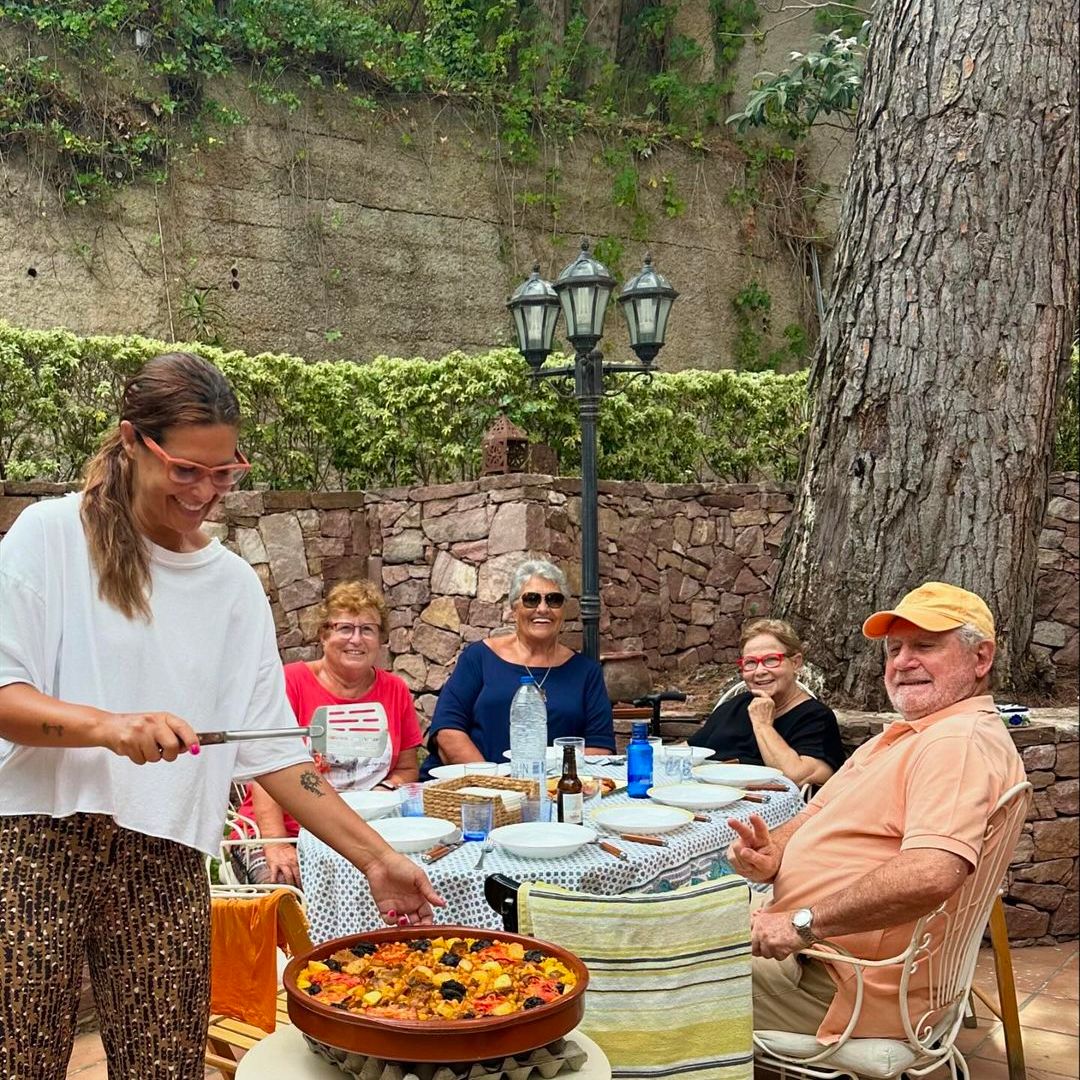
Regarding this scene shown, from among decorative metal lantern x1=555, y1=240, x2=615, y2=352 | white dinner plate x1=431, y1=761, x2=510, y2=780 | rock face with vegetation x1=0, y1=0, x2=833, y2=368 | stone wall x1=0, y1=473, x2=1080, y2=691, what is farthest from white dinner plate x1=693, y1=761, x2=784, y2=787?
rock face with vegetation x1=0, y1=0, x2=833, y2=368

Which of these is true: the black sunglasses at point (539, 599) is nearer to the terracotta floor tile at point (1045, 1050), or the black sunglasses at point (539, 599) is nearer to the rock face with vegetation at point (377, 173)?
the terracotta floor tile at point (1045, 1050)

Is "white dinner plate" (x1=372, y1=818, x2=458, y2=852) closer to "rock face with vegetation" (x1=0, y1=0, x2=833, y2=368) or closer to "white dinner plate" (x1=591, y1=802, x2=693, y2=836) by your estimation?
"white dinner plate" (x1=591, y1=802, x2=693, y2=836)

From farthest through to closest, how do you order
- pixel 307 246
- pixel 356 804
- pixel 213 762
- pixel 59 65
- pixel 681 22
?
pixel 681 22
pixel 307 246
pixel 59 65
pixel 356 804
pixel 213 762

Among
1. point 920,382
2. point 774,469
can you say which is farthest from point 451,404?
point 920,382

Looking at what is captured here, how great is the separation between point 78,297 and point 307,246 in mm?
1856

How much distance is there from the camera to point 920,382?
15.9 ft

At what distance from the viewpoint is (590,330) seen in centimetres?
522

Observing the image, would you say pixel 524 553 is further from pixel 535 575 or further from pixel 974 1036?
pixel 974 1036

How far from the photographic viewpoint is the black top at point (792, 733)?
152 inches

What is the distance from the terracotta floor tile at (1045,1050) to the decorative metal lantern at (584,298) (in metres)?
3.16

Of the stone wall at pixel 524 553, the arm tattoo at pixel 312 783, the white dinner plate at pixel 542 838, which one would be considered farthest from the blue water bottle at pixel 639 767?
the stone wall at pixel 524 553

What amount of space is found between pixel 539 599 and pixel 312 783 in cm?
225

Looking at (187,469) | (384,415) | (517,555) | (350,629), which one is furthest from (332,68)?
(187,469)

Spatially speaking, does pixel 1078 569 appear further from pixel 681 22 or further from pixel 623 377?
pixel 681 22
